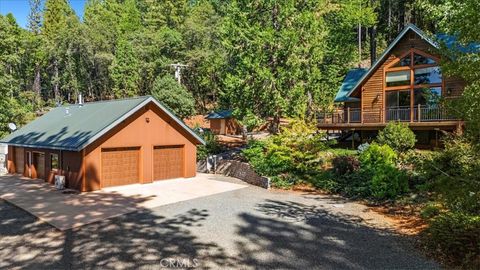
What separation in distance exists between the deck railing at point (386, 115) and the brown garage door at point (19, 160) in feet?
65.7

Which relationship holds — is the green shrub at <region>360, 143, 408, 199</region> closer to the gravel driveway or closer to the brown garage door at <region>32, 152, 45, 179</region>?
the gravel driveway

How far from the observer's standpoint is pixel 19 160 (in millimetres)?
22875

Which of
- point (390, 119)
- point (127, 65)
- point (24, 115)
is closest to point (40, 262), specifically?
point (390, 119)

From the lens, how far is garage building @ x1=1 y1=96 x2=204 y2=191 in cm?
1708

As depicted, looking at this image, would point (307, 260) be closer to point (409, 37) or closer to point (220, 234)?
point (220, 234)

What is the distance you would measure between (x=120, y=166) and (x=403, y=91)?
17580 millimetres

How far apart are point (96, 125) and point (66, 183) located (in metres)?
3.25

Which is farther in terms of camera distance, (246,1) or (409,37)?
(246,1)

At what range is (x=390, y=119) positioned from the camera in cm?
2222

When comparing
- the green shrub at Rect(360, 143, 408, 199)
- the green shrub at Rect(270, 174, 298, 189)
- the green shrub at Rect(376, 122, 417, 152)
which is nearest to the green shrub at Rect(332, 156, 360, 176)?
the green shrub at Rect(360, 143, 408, 199)

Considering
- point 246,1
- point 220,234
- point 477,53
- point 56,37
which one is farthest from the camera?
point 56,37

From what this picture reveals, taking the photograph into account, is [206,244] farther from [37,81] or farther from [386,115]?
[37,81]

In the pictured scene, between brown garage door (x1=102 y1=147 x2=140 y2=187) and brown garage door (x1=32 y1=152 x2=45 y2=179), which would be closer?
brown garage door (x1=102 y1=147 x2=140 y2=187)

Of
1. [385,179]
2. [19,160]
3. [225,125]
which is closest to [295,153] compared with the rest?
[385,179]
